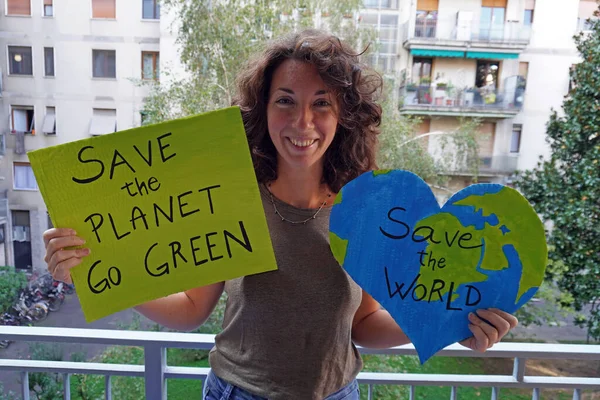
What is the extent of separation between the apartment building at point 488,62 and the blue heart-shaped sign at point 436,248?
80.8 inches

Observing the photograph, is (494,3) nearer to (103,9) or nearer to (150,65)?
(150,65)

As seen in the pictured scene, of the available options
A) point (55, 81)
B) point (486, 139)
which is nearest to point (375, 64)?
point (486, 139)

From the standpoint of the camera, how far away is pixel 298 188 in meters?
0.74

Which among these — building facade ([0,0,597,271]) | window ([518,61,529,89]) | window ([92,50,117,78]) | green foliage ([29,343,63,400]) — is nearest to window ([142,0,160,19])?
building facade ([0,0,597,271])

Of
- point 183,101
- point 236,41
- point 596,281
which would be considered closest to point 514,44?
point 596,281

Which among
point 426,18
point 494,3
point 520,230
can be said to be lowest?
point 520,230

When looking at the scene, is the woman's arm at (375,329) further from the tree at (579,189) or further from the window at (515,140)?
the window at (515,140)

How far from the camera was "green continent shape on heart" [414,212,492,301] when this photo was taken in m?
0.62

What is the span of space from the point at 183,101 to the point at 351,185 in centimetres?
176

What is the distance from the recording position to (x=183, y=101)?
2.12 m

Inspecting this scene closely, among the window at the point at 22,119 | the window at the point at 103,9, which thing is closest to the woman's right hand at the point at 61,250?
the window at the point at 22,119

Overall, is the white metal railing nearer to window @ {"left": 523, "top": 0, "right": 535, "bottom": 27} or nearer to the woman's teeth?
the woman's teeth

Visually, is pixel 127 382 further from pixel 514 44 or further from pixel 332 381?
pixel 514 44

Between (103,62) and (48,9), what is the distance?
0.96ft
